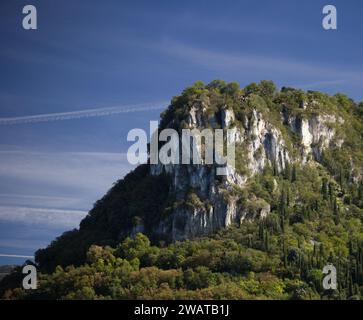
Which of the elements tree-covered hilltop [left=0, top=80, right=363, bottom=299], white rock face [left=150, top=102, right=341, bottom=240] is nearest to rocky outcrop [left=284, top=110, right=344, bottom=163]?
tree-covered hilltop [left=0, top=80, right=363, bottom=299]

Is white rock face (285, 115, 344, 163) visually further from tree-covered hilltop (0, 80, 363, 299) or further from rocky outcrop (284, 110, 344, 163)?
tree-covered hilltop (0, 80, 363, 299)

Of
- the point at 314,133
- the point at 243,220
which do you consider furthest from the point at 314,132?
the point at 243,220

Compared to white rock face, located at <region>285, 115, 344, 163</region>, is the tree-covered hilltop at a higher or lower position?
lower

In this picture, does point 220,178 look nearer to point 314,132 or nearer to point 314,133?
point 314,133

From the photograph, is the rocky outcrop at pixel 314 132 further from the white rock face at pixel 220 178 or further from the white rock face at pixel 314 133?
the white rock face at pixel 220 178

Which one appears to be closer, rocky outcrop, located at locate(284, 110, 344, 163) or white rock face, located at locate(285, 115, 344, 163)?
rocky outcrop, located at locate(284, 110, 344, 163)

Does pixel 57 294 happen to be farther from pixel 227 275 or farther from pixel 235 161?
pixel 235 161

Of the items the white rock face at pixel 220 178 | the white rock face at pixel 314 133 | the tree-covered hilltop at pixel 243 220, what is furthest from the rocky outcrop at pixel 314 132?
the white rock face at pixel 220 178
